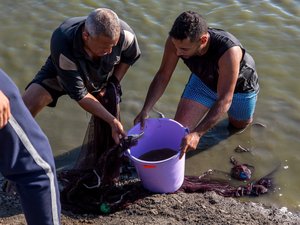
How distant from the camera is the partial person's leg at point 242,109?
14.5 feet

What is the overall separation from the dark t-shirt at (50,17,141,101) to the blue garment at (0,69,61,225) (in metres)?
1.17

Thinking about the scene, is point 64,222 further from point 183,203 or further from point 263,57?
point 263,57

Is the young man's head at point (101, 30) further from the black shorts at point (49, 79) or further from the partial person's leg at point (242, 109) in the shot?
the partial person's leg at point (242, 109)

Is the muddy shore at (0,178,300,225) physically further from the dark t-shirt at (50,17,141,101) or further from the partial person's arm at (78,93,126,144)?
the dark t-shirt at (50,17,141,101)

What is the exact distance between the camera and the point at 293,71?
5.38m

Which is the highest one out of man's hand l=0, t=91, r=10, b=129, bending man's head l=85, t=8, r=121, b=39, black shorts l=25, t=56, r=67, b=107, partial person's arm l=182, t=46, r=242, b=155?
bending man's head l=85, t=8, r=121, b=39

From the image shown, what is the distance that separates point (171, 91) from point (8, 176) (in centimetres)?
286

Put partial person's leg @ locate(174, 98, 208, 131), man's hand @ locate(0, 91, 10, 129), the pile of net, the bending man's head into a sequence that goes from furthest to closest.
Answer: partial person's leg @ locate(174, 98, 208, 131) < the pile of net < the bending man's head < man's hand @ locate(0, 91, 10, 129)

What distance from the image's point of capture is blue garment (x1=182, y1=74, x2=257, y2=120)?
14.4 feet

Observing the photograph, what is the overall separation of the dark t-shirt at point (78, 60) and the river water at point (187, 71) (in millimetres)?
966

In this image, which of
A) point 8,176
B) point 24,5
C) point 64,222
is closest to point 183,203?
point 64,222

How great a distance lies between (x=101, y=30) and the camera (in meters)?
3.41

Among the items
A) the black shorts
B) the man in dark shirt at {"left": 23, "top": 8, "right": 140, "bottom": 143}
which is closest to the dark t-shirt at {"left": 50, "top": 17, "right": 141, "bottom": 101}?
the man in dark shirt at {"left": 23, "top": 8, "right": 140, "bottom": 143}

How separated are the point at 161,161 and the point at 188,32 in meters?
0.98
